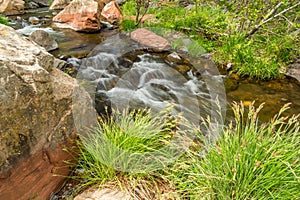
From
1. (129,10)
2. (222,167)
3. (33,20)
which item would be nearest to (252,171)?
(222,167)

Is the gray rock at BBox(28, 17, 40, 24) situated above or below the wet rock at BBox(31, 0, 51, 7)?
below

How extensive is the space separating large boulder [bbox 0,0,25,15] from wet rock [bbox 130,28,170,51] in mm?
7186

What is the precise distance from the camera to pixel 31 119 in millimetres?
2512

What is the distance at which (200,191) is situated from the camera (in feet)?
7.41

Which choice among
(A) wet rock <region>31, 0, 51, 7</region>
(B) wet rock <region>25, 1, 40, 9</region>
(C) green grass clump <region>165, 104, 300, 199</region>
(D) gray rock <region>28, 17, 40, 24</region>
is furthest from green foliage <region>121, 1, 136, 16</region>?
(C) green grass clump <region>165, 104, 300, 199</region>

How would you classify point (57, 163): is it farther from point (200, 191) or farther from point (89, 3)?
point (89, 3)

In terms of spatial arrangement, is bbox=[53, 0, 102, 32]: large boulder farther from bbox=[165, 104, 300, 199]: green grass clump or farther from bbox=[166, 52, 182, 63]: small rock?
bbox=[165, 104, 300, 199]: green grass clump

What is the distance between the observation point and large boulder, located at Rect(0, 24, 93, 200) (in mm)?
2338

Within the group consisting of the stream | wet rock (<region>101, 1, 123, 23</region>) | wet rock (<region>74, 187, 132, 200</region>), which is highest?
wet rock (<region>101, 1, 123, 23</region>)

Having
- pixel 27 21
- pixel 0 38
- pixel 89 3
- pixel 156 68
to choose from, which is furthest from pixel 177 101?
pixel 27 21

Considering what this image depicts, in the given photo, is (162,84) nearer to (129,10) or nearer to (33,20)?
(129,10)

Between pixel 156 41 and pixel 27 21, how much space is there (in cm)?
635

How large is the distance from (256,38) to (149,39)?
11.8 feet

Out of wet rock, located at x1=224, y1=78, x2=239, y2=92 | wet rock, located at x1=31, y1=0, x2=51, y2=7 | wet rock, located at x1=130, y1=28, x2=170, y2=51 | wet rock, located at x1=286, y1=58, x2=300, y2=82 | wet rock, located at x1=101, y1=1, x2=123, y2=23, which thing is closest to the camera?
wet rock, located at x1=224, y1=78, x2=239, y2=92
